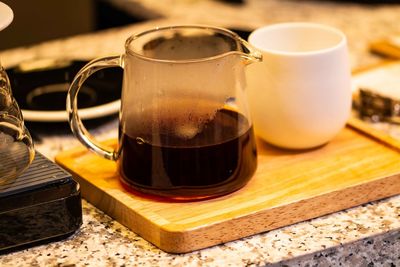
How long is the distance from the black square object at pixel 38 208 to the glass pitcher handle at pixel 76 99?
7 cm

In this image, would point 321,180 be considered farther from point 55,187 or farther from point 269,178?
point 55,187

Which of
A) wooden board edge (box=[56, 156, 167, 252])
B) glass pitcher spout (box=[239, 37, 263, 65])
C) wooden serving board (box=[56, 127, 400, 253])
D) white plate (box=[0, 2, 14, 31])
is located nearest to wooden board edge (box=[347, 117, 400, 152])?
wooden serving board (box=[56, 127, 400, 253])

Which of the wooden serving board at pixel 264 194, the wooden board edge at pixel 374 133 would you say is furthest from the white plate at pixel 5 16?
the wooden board edge at pixel 374 133

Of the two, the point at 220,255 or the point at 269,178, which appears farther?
the point at 269,178

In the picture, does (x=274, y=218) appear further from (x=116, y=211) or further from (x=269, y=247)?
(x=116, y=211)

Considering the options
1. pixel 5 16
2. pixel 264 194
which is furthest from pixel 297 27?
pixel 5 16

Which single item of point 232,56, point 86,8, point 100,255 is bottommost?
point 86,8

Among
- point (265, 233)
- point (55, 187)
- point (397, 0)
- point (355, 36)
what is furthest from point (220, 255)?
point (397, 0)

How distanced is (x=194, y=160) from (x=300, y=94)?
18 cm

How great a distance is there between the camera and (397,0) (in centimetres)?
172

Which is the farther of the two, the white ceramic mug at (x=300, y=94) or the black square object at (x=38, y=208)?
the white ceramic mug at (x=300, y=94)

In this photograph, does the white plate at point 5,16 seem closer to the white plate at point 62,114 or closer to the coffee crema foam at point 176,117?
the coffee crema foam at point 176,117

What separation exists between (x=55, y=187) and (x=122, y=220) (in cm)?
8

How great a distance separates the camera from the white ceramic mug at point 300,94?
3.01 feet
